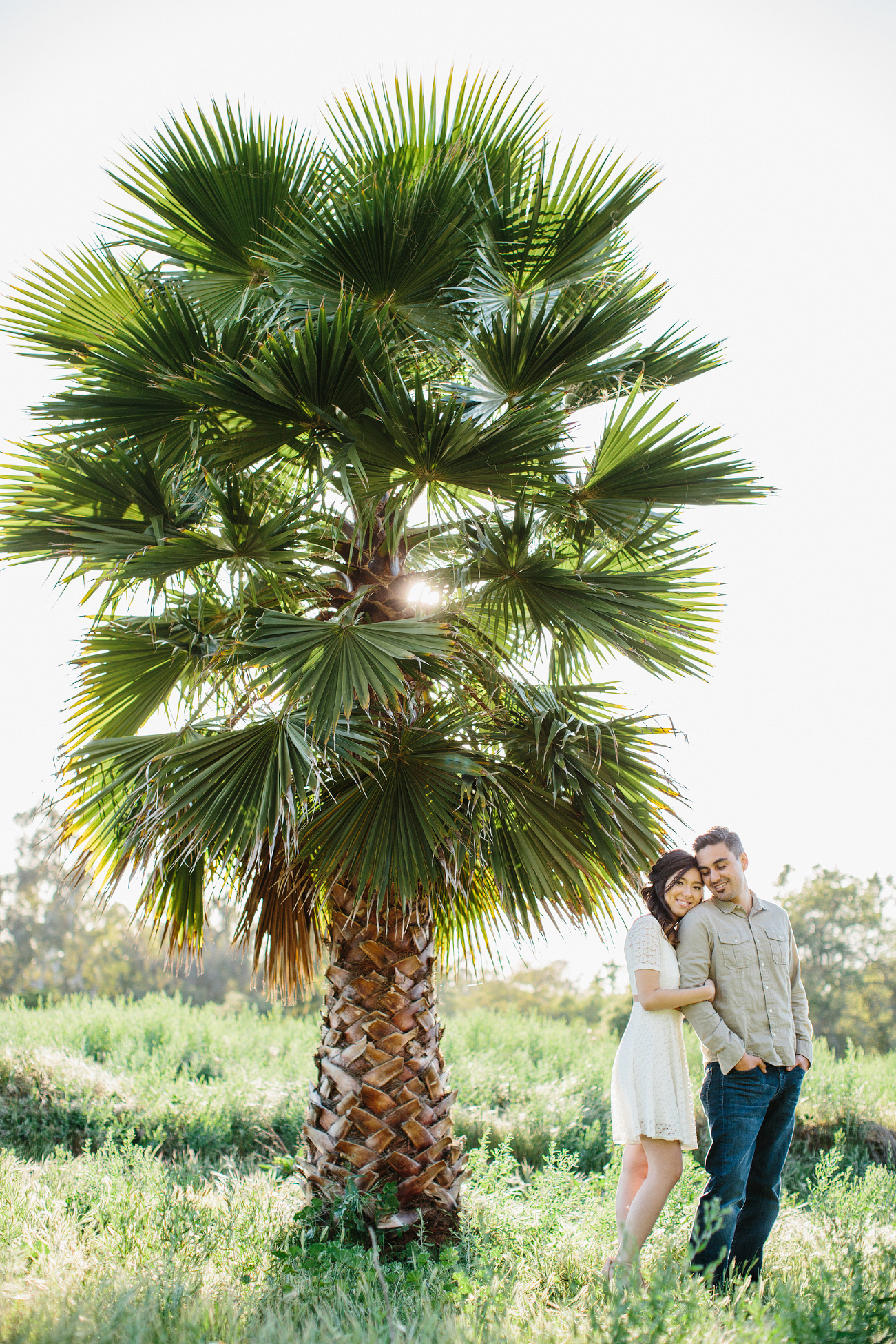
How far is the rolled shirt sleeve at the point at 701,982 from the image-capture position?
11.2 feet

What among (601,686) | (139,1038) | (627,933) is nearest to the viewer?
(627,933)

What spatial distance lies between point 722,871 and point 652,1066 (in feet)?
2.83

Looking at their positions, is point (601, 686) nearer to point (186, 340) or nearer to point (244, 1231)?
point (186, 340)

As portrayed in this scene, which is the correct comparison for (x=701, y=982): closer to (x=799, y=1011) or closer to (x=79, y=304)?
(x=799, y=1011)

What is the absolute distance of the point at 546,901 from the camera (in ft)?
14.4

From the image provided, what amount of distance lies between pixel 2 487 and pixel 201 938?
2.64 m

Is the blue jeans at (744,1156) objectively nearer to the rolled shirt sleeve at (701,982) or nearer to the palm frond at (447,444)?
the rolled shirt sleeve at (701,982)

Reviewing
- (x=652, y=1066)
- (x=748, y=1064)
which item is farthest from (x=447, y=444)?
(x=748, y=1064)

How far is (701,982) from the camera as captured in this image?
3.52 m

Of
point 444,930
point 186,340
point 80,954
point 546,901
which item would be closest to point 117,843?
point 444,930

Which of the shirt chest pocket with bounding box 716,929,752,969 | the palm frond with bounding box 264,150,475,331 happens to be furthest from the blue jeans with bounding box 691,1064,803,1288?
the palm frond with bounding box 264,150,475,331

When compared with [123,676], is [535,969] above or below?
below

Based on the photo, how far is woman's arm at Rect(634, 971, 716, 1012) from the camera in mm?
3447

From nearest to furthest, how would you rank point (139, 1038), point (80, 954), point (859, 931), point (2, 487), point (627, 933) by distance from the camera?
point (627, 933), point (2, 487), point (139, 1038), point (859, 931), point (80, 954)
